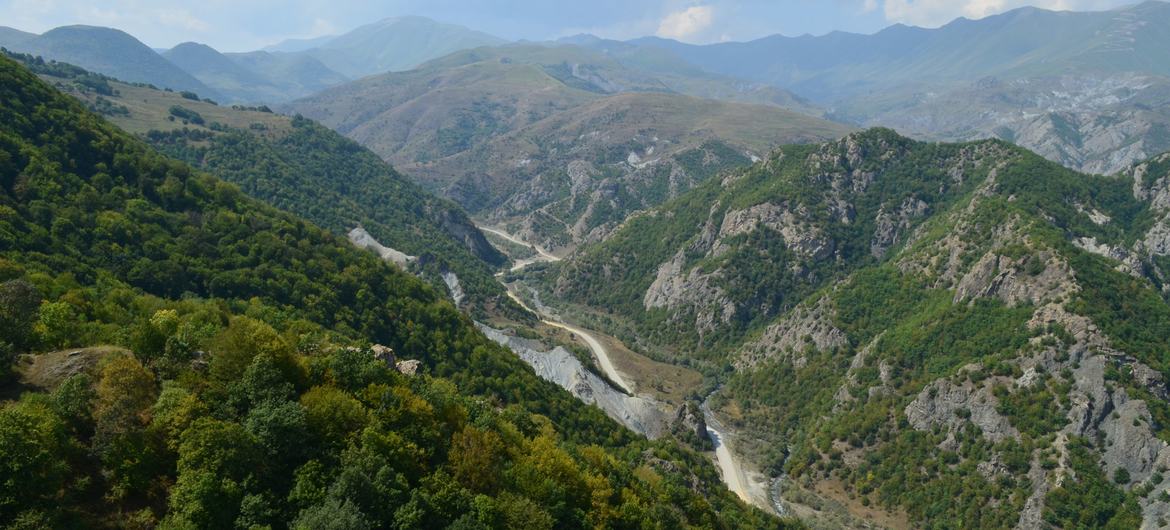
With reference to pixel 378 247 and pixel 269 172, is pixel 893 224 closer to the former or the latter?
pixel 378 247

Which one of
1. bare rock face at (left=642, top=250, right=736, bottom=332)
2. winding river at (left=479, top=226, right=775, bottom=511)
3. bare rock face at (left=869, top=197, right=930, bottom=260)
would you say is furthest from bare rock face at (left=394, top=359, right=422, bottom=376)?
bare rock face at (left=869, top=197, right=930, bottom=260)

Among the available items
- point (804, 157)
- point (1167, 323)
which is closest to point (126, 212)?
point (1167, 323)

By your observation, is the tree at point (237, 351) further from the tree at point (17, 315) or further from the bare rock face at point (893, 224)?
the bare rock face at point (893, 224)

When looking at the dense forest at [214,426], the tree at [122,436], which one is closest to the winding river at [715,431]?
the dense forest at [214,426]

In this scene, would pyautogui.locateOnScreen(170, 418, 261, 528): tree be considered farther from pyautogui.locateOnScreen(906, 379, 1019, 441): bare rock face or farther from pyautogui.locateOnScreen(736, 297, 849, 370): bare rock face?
pyautogui.locateOnScreen(736, 297, 849, 370): bare rock face

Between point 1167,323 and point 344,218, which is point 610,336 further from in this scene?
point 1167,323
